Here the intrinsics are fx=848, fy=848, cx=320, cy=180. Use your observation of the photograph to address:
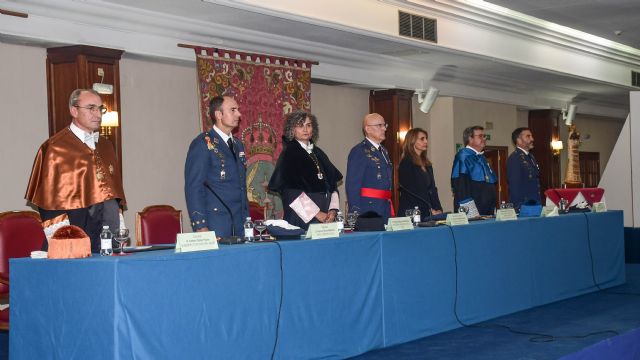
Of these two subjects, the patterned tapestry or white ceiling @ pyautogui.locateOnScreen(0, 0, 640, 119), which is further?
the patterned tapestry

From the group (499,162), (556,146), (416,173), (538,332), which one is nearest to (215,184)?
(538,332)

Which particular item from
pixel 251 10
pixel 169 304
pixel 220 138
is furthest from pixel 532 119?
pixel 169 304

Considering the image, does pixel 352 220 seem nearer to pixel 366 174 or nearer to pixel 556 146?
pixel 366 174

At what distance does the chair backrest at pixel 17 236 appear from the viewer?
4426mm

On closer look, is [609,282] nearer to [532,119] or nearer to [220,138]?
[220,138]

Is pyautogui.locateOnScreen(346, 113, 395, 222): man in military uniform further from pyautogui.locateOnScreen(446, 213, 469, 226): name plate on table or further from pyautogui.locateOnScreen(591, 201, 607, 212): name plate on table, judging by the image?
pyautogui.locateOnScreen(591, 201, 607, 212): name plate on table

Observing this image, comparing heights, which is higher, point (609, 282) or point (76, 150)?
point (76, 150)

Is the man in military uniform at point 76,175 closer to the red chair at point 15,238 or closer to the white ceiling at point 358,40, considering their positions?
the red chair at point 15,238

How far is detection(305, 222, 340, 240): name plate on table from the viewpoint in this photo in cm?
373

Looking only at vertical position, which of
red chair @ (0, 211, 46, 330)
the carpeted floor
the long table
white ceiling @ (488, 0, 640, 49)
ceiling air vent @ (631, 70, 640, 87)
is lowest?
the carpeted floor

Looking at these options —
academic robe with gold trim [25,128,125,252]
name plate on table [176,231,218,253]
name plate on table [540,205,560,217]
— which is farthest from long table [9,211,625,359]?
academic robe with gold trim [25,128,125,252]

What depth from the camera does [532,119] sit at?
13.2 metres

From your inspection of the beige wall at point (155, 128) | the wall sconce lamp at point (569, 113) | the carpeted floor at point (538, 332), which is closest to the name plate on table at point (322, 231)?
the carpeted floor at point (538, 332)

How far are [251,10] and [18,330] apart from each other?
12.5 feet
